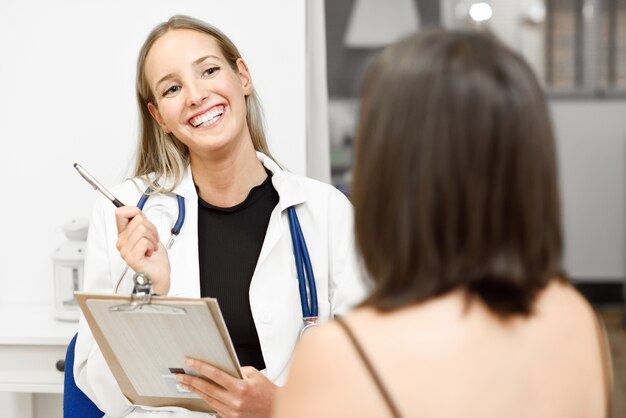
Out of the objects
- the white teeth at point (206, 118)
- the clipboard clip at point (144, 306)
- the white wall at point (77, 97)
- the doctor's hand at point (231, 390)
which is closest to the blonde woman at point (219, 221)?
the white teeth at point (206, 118)

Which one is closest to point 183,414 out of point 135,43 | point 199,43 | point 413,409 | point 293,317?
point 293,317

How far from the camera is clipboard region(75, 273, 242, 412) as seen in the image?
1183 millimetres

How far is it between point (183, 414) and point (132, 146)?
2.93ft

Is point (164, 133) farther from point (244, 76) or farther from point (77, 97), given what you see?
point (77, 97)

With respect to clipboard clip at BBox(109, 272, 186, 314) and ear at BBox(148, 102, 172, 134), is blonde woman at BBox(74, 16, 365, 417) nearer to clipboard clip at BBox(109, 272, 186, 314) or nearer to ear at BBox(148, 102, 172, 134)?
ear at BBox(148, 102, 172, 134)

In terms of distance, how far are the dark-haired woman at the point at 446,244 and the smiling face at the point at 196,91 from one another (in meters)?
0.83

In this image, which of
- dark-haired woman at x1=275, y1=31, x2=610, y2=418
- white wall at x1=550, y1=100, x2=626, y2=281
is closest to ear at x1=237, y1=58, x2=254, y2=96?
dark-haired woman at x1=275, y1=31, x2=610, y2=418

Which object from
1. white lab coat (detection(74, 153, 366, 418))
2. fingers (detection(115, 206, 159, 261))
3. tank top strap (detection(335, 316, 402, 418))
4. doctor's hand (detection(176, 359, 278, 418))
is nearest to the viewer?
tank top strap (detection(335, 316, 402, 418))

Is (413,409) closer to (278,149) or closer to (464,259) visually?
(464,259)

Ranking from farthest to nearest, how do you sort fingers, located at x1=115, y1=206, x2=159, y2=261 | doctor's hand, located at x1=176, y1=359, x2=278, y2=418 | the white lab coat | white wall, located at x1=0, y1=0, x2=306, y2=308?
white wall, located at x1=0, y1=0, x2=306, y2=308
the white lab coat
fingers, located at x1=115, y1=206, x2=159, y2=261
doctor's hand, located at x1=176, y1=359, x2=278, y2=418

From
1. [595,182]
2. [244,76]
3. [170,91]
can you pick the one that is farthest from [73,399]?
[595,182]

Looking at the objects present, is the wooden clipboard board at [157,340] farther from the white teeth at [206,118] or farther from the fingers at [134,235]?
the white teeth at [206,118]

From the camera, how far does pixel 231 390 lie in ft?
4.33

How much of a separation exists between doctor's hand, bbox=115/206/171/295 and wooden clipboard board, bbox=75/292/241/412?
0.17 m
